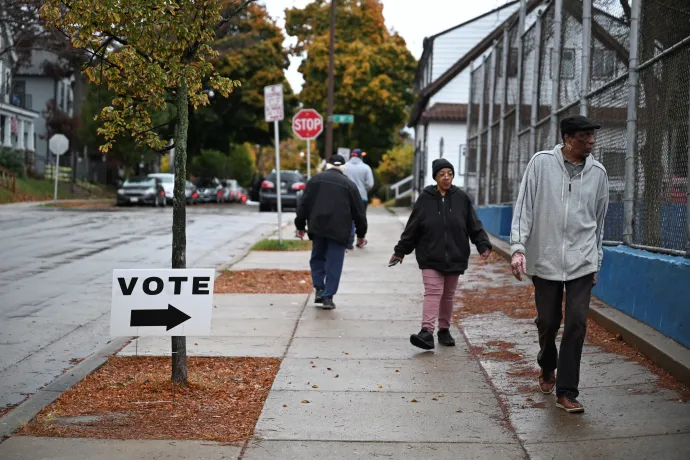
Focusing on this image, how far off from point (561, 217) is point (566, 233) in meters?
0.11

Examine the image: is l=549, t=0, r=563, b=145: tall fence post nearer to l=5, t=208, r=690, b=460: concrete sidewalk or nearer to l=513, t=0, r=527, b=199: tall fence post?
l=513, t=0, r=527, b=199: tall fence post

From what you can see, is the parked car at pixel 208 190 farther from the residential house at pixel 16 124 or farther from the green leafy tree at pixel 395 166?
the green leafy tree at pixel 395 166

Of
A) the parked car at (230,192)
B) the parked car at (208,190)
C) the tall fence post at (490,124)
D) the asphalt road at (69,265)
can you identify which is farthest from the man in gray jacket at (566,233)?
the parked car at (230,192)

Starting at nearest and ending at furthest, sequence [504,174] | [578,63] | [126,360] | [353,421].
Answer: [353,421] → [126,360] → [578,63] → [504,174]

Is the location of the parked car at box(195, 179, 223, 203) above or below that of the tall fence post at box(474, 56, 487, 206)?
below

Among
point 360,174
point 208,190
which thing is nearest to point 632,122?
point 360,174

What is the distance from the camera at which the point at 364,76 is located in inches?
A: 2341

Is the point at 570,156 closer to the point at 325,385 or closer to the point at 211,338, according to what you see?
the point at 325,385

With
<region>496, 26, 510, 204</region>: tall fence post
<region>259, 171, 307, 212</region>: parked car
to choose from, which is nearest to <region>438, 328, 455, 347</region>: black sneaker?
<region>496, 26, 510, 204</region>: tall fence post

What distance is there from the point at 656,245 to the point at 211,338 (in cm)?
390

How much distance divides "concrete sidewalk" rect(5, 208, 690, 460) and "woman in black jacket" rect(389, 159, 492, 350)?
1.80 ft

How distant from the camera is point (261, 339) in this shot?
30.4 feet

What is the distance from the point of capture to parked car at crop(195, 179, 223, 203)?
5262 centimetres

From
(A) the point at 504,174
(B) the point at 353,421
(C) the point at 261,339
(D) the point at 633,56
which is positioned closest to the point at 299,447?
(B) the point at 353,421
